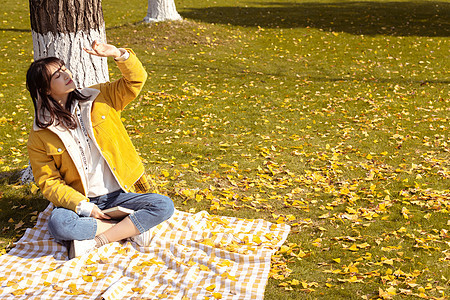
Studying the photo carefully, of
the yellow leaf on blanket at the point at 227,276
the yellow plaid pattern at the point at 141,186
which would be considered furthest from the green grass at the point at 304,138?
the yellow plaid pattern at the point at 141,186

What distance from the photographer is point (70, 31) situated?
5.08 meters

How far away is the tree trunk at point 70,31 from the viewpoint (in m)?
5.01

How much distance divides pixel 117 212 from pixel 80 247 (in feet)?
1.49

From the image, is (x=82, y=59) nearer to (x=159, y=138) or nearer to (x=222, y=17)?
(x=159, y=138)

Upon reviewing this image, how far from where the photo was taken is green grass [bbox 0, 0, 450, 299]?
445 centimetres

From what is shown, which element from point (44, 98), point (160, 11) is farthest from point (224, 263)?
point (160, 11)

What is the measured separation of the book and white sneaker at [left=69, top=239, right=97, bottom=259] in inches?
11.3

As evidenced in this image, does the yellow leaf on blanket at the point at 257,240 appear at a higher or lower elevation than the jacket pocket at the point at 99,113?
lower

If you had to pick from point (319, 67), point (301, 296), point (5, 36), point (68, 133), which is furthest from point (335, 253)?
point (5, 36)

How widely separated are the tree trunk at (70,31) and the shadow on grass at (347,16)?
12594 mm

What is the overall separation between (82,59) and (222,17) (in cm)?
1378

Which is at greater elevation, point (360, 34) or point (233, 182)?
point (360, 34)

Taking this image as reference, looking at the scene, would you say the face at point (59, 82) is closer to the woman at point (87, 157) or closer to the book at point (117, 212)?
the woman at point (87, 157)

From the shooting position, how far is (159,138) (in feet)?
25.8
